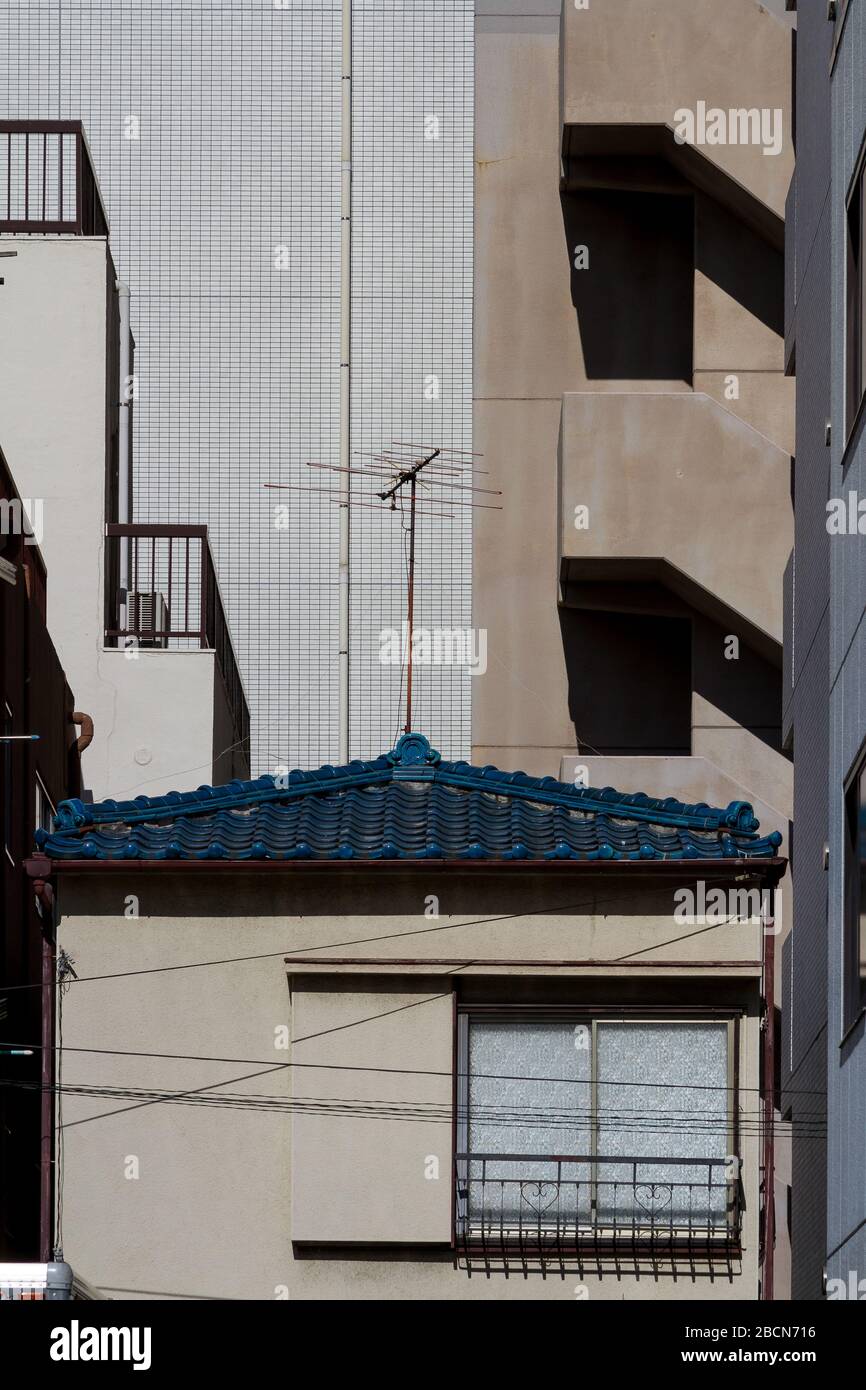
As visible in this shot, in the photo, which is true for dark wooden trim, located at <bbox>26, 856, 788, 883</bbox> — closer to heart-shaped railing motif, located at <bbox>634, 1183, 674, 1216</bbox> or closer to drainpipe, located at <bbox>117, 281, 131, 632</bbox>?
heart-shaped railing motif, located at <bbox>634, 1183, 674, 1216</bbox>

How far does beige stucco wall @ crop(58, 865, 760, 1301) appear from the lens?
1742cm

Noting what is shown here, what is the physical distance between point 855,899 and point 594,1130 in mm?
3451

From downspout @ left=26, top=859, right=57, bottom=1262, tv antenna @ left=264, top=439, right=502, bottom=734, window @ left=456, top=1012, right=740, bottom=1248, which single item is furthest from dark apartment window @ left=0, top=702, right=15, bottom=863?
tv antenna @ left=264, top=439, right=502, bottom=734

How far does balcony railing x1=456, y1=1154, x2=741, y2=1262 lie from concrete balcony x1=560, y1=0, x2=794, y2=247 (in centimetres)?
1367

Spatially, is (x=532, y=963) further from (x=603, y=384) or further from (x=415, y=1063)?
(x=603, y=384)

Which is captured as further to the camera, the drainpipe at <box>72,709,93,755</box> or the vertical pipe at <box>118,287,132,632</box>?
the vertical pipe at <box>118,287,132,632</box>

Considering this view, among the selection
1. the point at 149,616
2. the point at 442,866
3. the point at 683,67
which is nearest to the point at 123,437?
the point at 149,616

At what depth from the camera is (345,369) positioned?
103 ft

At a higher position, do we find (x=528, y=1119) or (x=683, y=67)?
(x=683, y=67)

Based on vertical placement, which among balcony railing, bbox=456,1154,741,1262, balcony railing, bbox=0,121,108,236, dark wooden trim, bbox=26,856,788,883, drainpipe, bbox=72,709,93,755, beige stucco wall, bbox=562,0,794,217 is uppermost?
beige stucco wall, bbox=562,0,794,217

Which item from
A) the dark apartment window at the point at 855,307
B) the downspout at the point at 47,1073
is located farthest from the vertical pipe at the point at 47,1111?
the dark apartment window at the point at 855,307

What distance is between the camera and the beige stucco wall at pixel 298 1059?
17422mm

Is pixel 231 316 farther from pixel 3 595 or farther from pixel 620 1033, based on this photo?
pixel 620 1033

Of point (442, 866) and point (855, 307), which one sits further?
point (442, 866)
